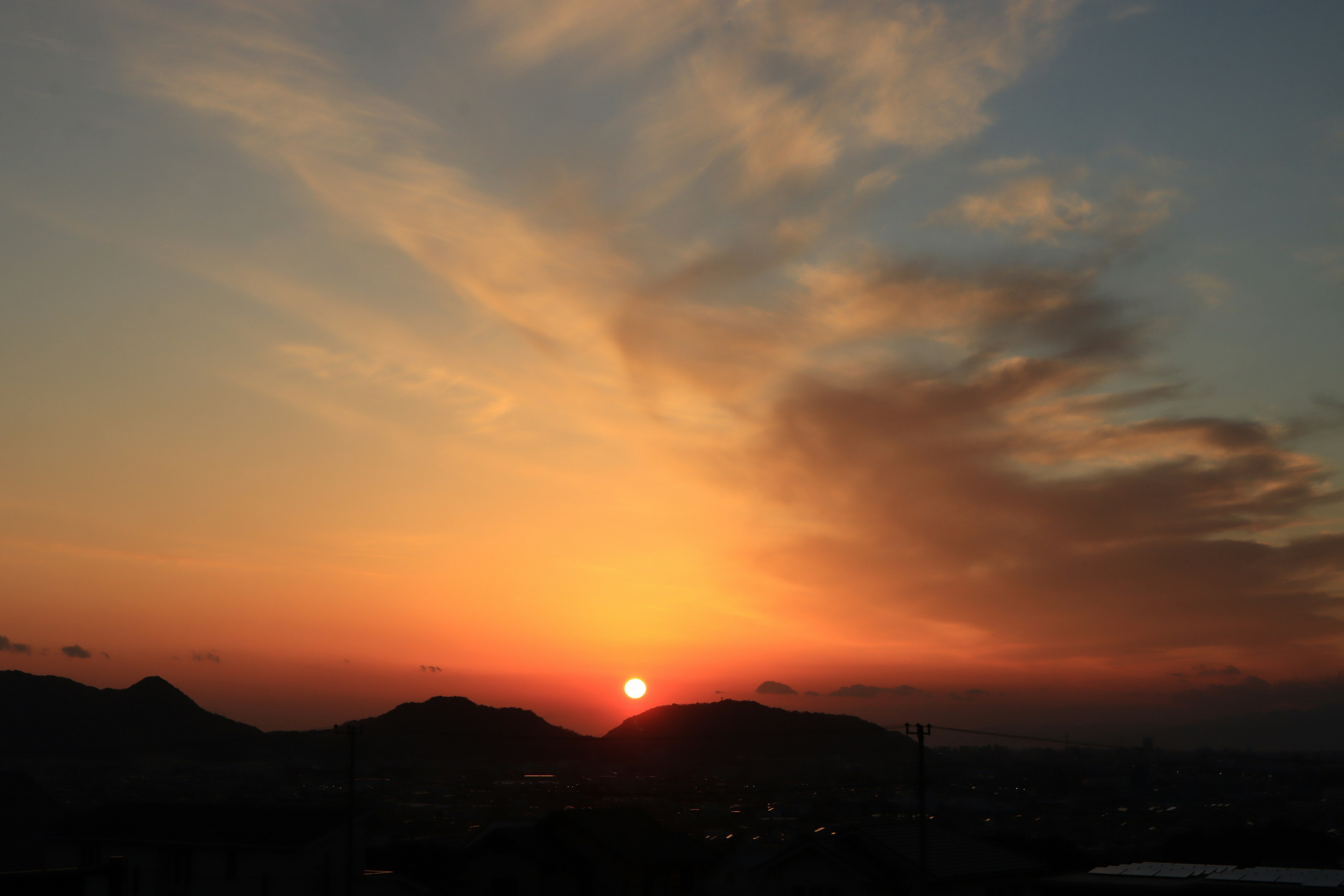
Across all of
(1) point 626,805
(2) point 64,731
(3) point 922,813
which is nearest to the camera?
(3) point 922,813

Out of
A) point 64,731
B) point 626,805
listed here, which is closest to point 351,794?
point 626,805

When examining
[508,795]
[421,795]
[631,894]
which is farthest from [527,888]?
[421,795]

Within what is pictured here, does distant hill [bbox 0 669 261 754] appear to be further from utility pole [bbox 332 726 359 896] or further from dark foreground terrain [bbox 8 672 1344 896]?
utility pole [bbox 332 726 359 896]

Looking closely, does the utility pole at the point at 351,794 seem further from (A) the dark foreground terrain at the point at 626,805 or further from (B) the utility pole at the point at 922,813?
(B) the utility pole at the point at 922,813

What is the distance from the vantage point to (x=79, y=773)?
15638 centimetres

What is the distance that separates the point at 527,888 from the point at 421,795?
118228 mm

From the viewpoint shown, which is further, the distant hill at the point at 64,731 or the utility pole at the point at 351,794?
the distant hill at the point at 64,731

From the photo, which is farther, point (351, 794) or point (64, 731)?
point (64, 731)

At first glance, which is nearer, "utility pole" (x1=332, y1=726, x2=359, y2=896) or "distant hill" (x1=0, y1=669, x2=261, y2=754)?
"utility pole" (x1=332, y1=726, x2=359, y2=896)

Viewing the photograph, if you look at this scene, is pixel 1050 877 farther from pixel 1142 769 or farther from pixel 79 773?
pixel 79 773

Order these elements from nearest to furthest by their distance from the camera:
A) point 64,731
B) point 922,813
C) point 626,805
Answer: point 922,813, point 626,805, point 64,731

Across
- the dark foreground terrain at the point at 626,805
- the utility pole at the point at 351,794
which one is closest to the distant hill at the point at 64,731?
the dark foreground terrain at the point at 626,805

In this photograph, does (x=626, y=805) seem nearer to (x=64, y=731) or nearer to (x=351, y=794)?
(x=351, y=794)

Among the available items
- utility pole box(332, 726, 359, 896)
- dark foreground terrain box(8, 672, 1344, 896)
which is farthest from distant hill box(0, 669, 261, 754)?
utility pole box(332, 726, 359, 896)
